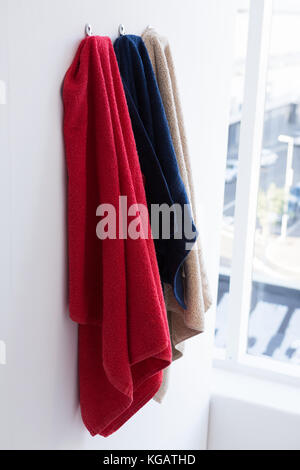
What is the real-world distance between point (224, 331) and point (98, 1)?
145cm

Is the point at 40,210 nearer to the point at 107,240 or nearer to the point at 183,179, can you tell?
the point at 107,240

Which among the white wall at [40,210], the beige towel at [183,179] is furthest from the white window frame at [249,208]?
the beige towel at [183,179]

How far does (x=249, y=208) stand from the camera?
1834 mm

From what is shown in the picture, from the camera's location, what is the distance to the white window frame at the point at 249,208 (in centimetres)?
173

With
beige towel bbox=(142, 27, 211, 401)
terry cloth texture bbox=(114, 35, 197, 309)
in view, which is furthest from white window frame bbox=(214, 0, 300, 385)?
terry cloth texture bbox=(114, 35, 197, 309)

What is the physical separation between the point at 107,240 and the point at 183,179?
0.89ft

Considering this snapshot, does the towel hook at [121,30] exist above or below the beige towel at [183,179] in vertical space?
above

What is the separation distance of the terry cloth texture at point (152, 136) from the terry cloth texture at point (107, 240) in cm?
7

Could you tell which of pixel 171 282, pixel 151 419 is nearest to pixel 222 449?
pixel 151 419

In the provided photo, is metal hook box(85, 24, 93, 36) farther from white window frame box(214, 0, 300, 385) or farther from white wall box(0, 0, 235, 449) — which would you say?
white window frame box(214, 0, 300, 385)

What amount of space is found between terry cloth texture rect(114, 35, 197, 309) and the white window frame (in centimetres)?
86

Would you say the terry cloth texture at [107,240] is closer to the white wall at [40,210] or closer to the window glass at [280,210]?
the white wall at [40,210]

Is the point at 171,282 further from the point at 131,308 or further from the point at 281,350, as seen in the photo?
the point at 281,350

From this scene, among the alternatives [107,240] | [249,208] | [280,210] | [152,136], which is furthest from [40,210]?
[280,210]
